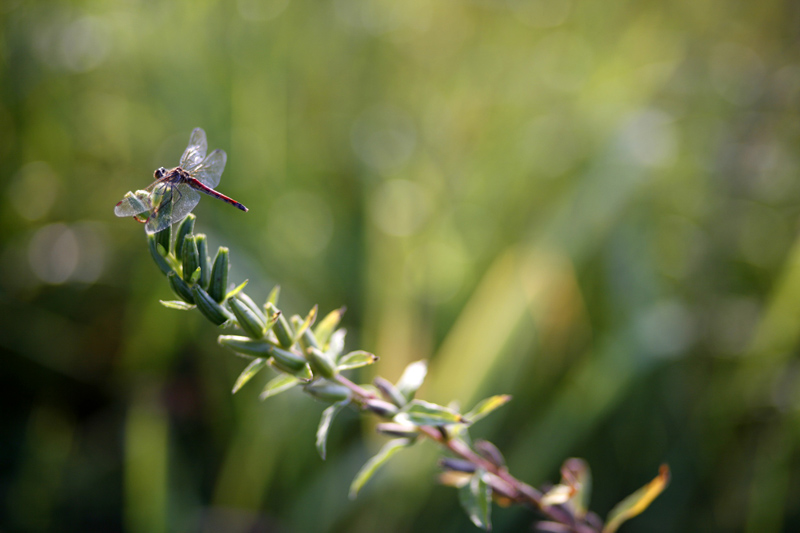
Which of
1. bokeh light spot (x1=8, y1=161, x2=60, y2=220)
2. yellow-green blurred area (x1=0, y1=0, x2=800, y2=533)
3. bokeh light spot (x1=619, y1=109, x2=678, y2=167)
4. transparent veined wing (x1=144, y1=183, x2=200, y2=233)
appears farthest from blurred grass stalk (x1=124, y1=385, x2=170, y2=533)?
bokeh light spot (x1=619, y1=109, x2=678, y2=167)

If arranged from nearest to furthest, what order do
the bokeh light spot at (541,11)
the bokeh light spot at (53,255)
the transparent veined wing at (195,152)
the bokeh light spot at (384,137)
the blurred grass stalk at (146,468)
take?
the transparent veined wing at (195,152) → the blurred grass stalk at (146,468) → the bokeh light spot at (53,255) → the bokeh light spot at (384,137) → the bokeh light spot at (541,11)

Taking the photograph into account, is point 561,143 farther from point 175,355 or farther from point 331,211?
point 175,355

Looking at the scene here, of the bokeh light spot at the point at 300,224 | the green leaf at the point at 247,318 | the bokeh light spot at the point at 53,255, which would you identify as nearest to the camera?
the green leaf at the point at 247,318

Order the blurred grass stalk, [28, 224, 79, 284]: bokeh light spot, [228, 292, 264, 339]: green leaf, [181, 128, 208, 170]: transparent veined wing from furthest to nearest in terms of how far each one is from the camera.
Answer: [28, 224, 79, 284]: bokeh light spot → the blurred grass stalk → [181, 128, 208, 170]: transparent veined wing → [228, 292, 264, 339]: green leaf

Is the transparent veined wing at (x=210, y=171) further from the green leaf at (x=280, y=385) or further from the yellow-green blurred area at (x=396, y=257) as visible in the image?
the yellow-green blurred area at (x=396, y=257)

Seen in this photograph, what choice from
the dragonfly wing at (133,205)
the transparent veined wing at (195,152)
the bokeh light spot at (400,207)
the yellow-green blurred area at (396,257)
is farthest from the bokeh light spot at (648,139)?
the dragonfly wing at (133,205)

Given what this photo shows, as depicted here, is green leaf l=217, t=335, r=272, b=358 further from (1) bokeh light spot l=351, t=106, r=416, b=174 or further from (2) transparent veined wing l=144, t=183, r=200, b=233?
(1) bokeh light spot l=351, t=106, r=416, b=174

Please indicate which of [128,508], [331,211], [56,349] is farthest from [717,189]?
[56,349]

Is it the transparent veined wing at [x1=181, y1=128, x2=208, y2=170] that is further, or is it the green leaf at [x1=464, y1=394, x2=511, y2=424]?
the transparent veined wing at [x1=181, y1=128, x2=208, y2=170]
